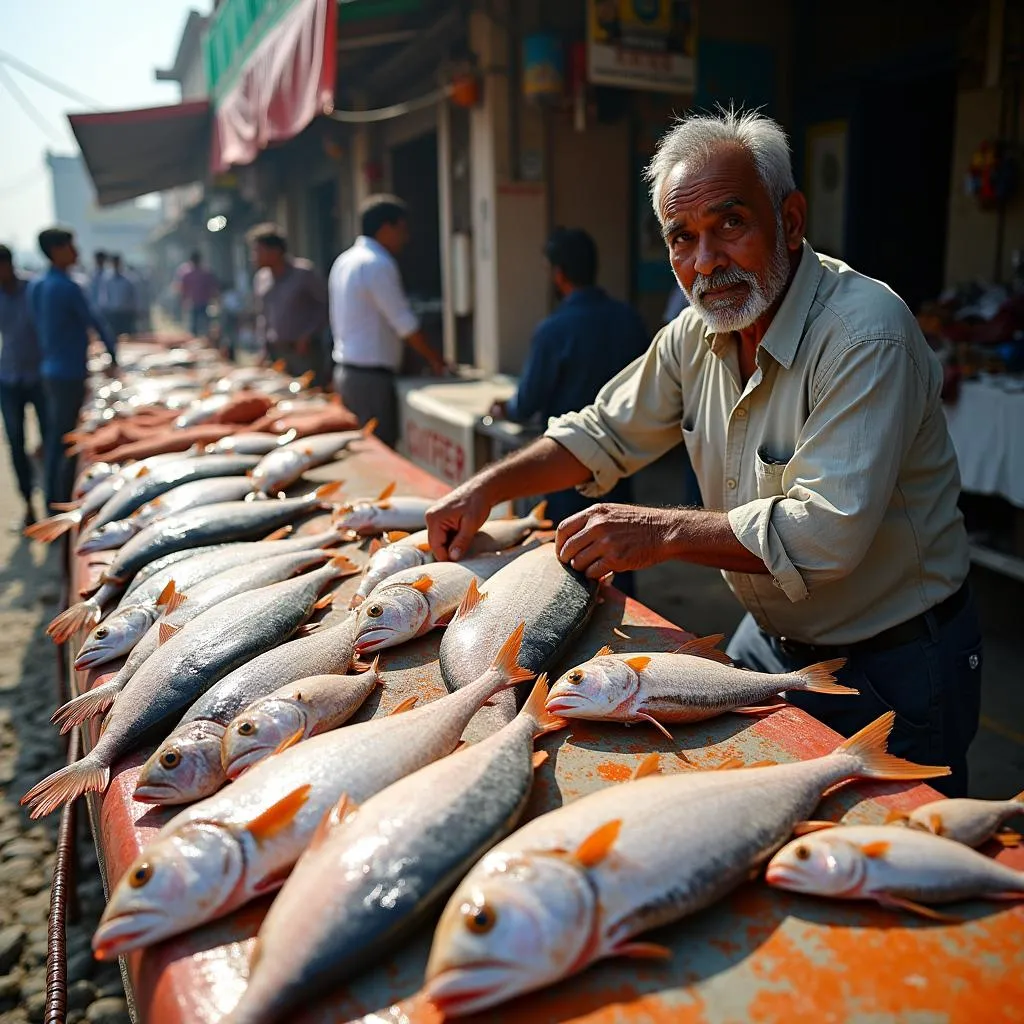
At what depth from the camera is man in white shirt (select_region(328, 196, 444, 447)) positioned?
6.51 metres

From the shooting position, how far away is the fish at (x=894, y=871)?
1.26 metres

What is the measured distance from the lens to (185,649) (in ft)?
6.68

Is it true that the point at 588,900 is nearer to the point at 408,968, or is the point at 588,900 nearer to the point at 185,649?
the point at 408,968

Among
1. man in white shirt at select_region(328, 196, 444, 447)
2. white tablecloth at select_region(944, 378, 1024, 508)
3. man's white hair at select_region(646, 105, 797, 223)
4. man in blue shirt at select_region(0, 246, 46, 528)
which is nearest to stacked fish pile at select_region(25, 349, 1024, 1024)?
man's white hair at select_region(646, 105, 797, 223)

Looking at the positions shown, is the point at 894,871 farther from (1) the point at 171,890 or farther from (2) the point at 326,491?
(2) the point at 326,491

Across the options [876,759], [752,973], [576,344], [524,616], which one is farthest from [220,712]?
[576,344]

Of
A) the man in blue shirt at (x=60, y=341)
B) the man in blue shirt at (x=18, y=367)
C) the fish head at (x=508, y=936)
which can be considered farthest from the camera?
the man in blue shirt at (x=18, y=367)

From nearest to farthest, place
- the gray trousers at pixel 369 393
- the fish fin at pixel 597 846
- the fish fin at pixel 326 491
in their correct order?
1. the fish fin at pixel 597 846
2. the fish fin at pixel 326 491
3. the gray trousers at pixel 369 393

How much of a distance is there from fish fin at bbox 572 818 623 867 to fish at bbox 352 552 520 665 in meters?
0.98

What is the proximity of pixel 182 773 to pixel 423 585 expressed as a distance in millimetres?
800

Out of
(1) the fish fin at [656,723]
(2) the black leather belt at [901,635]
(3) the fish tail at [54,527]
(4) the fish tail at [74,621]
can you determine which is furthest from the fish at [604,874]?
(3) the fish tail at [54,527]

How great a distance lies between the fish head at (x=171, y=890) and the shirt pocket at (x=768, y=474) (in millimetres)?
1476

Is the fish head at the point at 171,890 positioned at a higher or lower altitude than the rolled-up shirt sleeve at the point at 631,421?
lower

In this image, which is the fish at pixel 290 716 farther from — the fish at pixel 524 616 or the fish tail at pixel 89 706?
the fish tail at pixel 89 706
